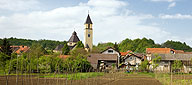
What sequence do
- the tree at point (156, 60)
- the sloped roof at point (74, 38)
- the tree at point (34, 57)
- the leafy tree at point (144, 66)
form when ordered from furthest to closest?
the sloped roof at point (74, 38) < the tree at point (156, 60) < the leafy tree at point (144, 66) < the tree at point (34, 57)

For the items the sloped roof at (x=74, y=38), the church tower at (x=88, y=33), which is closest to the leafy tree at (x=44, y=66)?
the church tower at (x=88, y=33)

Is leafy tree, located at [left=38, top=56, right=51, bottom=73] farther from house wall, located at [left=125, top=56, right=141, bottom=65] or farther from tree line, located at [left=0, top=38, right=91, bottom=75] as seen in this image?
house wall, located at [left=125, top=56, right=141, bottom=65]

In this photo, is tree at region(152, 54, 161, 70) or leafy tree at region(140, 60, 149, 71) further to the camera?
tree at region(152, 54, 161, 70)

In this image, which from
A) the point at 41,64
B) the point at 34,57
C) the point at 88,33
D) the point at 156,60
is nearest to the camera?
the point at 41,64

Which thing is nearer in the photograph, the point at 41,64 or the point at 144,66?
the point at 41,64

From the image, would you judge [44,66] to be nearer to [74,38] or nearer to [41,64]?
[41,64]

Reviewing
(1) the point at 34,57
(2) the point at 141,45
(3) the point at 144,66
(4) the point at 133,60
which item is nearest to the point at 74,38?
(2) the point at 141,45

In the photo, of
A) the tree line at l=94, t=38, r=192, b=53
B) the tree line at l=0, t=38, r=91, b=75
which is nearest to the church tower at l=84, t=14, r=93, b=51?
the tree line at l=94, t=38, r=192, b=53

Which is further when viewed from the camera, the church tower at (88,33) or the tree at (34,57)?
the church tower at (88,33)

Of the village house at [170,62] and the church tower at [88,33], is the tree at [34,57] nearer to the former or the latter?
the village house at [170,62]

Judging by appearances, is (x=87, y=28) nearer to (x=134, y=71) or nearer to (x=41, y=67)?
(x=134, y=71)

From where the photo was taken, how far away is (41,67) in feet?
74.3

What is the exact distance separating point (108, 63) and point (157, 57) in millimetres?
6994


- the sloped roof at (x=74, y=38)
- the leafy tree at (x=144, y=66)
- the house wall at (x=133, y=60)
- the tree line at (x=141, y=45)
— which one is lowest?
the leafy tree at (x=144, y=66)
